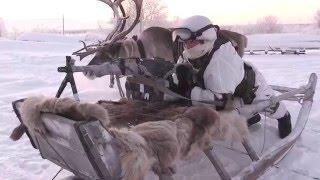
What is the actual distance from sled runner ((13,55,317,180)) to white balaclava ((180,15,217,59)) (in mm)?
276

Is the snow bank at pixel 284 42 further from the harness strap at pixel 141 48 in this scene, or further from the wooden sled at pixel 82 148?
the wooden sled at pixel 82 148

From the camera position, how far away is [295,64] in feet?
35.7

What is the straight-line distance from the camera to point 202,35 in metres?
2.83

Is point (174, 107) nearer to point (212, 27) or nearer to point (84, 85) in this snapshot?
point (212, 27)

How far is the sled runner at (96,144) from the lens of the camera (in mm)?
1921

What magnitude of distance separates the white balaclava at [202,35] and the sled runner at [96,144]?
0.28 metres

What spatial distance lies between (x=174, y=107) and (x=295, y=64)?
347 inches

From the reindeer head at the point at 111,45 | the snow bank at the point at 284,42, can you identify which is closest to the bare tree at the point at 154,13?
the snow bank at the point at 284,42

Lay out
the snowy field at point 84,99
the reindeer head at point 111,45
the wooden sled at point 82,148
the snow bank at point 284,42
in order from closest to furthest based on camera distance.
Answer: the wooden sled at point 82,148
the snowy field at point 84,99
the reindeer head at point 111,45
the snow bank at point 284,42

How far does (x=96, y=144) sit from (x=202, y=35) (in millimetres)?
1219

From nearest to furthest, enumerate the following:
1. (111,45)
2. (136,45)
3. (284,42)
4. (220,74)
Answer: (220,74) → (111,45) → (136,45) → (284,42)

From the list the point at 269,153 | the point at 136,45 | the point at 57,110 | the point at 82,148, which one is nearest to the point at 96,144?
the point at 82,148

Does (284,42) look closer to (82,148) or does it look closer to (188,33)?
(188,33)

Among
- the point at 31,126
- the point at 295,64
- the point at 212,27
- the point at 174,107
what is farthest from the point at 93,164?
the point at 295,64
